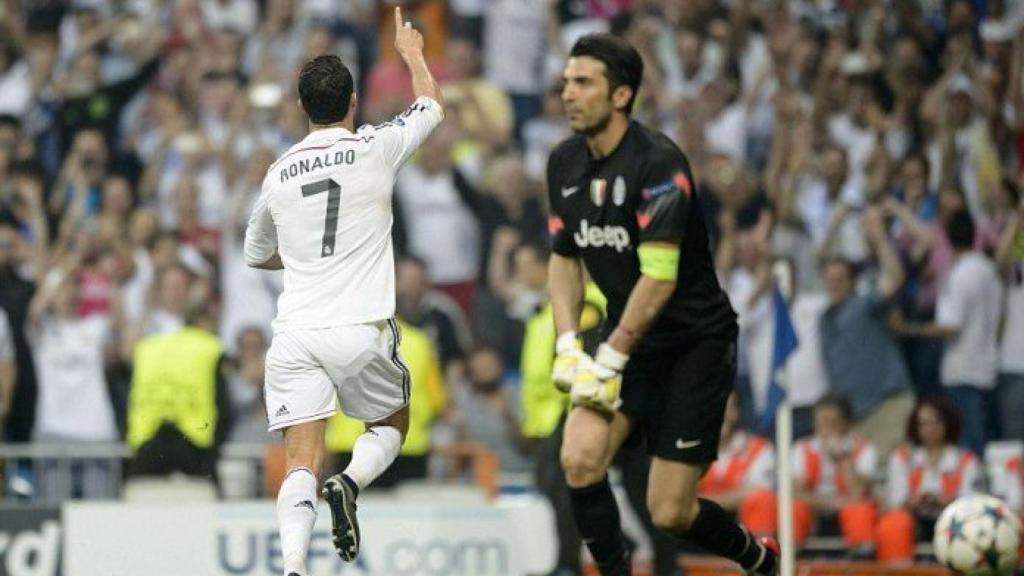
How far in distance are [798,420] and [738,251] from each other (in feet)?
4.93

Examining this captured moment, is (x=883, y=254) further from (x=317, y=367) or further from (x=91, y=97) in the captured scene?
(x=317, y=367)

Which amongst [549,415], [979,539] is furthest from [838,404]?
[979,539]

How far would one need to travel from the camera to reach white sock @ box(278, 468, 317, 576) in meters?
9.52

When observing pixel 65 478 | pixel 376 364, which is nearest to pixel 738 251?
pixel 65 478

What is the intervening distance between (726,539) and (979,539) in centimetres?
257

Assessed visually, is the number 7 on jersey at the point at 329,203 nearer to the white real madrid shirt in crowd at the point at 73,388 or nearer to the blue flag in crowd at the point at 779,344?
the blue flag in crowd at the point at 779,344

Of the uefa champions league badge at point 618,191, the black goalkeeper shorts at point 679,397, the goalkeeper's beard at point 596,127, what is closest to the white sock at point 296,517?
the black goalkeeper shorts at point 679,397

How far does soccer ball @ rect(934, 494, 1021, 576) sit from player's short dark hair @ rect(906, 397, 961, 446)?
2944mm

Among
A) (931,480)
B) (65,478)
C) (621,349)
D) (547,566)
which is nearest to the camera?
(621,349)

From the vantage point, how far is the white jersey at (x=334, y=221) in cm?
984

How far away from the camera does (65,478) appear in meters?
16.2

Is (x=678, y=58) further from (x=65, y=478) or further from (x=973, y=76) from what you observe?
(x=65, y=478)

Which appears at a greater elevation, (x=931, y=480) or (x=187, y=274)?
(x=187, y=274)

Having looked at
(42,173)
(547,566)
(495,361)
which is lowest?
(547,566)
